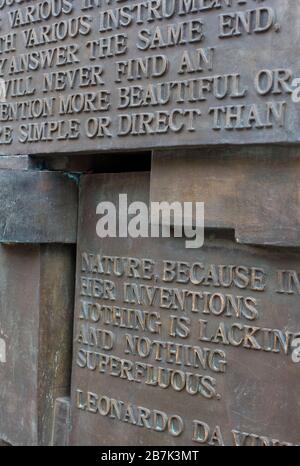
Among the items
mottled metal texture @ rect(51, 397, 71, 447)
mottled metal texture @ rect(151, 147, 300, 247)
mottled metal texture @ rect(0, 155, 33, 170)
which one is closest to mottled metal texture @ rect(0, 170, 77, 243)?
mottled metal texture @ rect(0, 155, 33, 170)

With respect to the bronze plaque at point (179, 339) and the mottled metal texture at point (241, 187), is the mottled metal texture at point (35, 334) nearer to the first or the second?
the bronze plaque at point (179, 339)

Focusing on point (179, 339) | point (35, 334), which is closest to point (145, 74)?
point (179, 339)

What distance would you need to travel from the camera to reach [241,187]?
2488 mm

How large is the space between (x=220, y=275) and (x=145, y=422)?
2.59 ft

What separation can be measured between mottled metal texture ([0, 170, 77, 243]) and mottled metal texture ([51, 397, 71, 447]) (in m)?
0.85

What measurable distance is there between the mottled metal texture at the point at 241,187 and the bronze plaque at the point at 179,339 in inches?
5.0

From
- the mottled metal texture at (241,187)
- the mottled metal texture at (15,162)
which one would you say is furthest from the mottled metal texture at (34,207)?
the mottled metal texture at (241,187)

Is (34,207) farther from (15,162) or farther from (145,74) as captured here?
(145,74)

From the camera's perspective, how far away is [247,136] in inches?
93.9

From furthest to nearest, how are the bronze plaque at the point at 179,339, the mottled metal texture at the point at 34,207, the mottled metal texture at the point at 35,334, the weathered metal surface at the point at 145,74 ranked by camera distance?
the mottled metal texture at the point at 35,334 < the mottled metal texture at the point at 34,207 < the bronze plaque at the point at 179,339 < the weathered metal surface at the point at 145,74

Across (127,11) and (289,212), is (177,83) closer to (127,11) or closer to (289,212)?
(127,11)

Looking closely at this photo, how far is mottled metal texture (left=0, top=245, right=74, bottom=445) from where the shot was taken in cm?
321

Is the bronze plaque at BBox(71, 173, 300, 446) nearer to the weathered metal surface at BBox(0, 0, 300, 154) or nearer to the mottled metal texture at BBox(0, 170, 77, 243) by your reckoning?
the mottled metal texture at BBox(0, 170, 77, 243)

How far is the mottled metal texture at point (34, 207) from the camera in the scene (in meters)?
3.10
